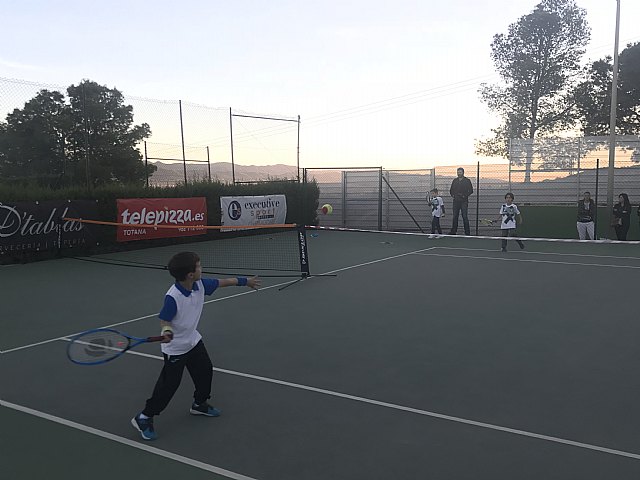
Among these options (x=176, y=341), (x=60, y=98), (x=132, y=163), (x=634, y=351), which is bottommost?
(x=634, y=351)

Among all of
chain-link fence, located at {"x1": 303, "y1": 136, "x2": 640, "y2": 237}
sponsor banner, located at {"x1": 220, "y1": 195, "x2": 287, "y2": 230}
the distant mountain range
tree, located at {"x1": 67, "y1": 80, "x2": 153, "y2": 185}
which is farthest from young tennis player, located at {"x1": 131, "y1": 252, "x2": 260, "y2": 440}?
chain-link fence, located at {"x1": 303, "y1": 136, "x2": 640, "y2": 237}

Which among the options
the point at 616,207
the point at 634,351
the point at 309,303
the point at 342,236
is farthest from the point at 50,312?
the point at 616,207

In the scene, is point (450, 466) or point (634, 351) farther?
point (634, 351)

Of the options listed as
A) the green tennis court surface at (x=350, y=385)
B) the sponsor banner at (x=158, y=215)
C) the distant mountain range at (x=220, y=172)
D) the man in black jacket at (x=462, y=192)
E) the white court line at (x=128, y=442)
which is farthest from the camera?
the distant mountain range at (x=220, y=172)

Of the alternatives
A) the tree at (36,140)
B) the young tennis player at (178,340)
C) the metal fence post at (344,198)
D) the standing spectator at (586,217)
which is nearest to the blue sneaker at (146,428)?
the young tennis player at (178,340)

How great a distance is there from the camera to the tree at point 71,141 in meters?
20.1

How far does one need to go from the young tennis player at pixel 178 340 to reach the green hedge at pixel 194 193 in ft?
40.1

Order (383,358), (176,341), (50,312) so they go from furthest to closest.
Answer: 1. (50,312)
2. (383,358)
3. (176,341)

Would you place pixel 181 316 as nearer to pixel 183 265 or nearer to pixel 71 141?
pixel 183 265

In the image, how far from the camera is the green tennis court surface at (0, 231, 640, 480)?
4.09m

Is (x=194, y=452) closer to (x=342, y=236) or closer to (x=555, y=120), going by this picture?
(x=342, y=236)

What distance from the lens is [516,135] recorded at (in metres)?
40.8

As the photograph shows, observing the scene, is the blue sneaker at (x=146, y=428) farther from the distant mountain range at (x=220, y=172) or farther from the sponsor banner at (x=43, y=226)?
the distant mountain range at (x=220, y=172)

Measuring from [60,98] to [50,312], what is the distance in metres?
15.6
